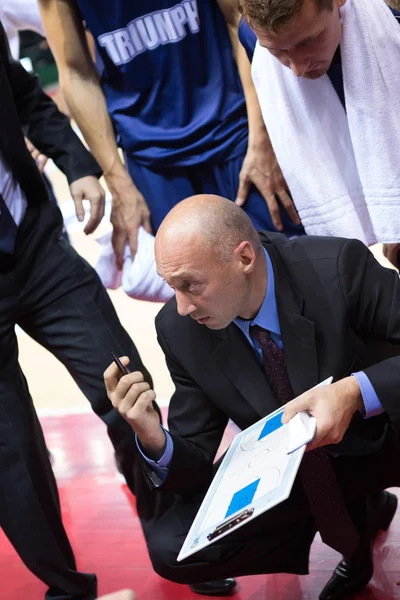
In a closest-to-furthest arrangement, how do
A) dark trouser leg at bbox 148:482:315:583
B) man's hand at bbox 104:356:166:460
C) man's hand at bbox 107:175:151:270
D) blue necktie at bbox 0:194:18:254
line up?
1. man's hand at bbox 104:356:166:460
2. dark trouser leg at bbox 148:482:315:583
3. blue necktie at bbox 0:194:18:254
4. man's hand at bbox 107:175:151:270

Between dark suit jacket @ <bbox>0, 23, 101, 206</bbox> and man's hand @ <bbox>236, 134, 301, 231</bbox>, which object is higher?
dark suit jacket @ <bbox>0, 23, 101, 206</bbox>

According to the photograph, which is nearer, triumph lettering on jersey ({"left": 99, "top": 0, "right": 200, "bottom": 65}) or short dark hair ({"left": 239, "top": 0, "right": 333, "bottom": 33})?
short dark hair ({"left": 239, "top": 0, "right": 333, "bottom": 33})

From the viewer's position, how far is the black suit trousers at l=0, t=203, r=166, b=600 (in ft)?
8.64

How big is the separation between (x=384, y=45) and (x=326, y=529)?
131 centimetres

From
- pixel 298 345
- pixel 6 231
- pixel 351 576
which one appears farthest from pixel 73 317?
pixel 351 576

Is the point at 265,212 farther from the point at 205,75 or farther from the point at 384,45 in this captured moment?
the point at 384,45

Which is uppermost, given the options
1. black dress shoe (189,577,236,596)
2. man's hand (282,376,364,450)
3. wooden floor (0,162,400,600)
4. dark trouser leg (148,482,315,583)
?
man's hand (282,376,364,450)

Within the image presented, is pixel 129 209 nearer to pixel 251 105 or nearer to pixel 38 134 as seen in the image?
pixel 38 134

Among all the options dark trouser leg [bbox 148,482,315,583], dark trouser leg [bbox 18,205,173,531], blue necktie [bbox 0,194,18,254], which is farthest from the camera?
dark trouser leg [bbox 18,205,173,531]

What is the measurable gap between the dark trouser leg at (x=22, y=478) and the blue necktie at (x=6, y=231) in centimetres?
9

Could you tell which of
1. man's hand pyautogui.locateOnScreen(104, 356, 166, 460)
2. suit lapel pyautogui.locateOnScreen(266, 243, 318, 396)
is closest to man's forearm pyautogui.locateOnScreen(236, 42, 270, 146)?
suit lapel pyautogui.locateOnScreen(266, 243, 318, 396)

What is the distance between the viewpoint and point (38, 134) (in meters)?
2.94

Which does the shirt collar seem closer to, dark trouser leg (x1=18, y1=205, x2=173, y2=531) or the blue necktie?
dark trouser leg (x1=18, y1=205, x2=173, y2=531)

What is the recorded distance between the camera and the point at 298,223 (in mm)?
3051
